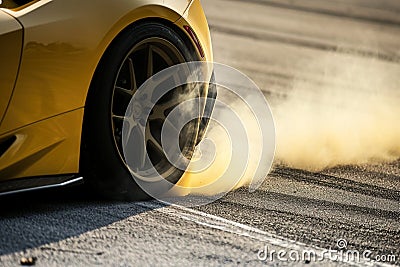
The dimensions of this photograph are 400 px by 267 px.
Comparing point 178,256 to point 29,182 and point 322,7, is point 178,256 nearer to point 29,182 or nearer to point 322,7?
point 29,182

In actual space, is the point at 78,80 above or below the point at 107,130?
above

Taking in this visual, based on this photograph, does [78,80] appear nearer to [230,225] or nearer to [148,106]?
[148,106]

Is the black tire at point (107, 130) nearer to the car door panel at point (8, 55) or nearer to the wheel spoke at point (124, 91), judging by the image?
the wheel spoke at point (124, 91)

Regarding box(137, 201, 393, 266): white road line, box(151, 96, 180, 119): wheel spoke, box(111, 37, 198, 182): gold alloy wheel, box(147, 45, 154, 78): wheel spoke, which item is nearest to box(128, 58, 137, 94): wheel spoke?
box(111, 37, 198, 182): gold alloy wheel

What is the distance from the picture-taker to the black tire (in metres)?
6.04

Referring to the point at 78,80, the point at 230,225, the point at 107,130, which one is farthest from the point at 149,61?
the point at 230,225

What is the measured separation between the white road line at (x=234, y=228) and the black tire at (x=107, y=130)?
→ 0.61 ft

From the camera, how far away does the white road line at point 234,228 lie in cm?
564

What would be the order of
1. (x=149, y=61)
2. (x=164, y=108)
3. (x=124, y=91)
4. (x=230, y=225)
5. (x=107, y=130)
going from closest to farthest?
(x=230, y=225) → (x=107, y=130) → (x=124, y=91) → (x=149, y=61) → (x=164, y=108)

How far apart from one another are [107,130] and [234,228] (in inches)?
33.5

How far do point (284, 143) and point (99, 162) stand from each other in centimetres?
241

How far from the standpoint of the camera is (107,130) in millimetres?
6094

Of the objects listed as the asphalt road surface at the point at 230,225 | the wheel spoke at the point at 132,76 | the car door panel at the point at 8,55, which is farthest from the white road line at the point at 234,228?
the car door panel at the point at 8,55

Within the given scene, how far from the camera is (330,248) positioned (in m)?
5.71
